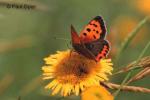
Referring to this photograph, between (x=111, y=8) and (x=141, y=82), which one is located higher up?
(x=111, y=8)

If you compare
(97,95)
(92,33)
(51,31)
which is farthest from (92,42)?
(51,31)

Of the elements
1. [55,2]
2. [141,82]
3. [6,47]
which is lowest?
[141,82]

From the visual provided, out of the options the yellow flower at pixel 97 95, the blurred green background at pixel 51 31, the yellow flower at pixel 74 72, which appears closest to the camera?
the yellow flower at pixel 97 95

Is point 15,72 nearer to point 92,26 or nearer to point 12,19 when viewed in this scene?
point 12,19

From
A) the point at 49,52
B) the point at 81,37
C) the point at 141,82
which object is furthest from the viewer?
the point at 49,52

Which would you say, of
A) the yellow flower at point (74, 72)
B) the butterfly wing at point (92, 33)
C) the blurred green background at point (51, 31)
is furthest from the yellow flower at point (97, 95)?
the blurred green background at point (51, 31)

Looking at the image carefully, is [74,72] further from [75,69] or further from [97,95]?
[97,95]

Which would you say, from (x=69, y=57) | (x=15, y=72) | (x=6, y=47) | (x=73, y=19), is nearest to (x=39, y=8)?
(x=6, y=47)

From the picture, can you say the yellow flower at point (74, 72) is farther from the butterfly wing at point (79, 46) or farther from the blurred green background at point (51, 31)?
the blurred green background at point (51, 31)
